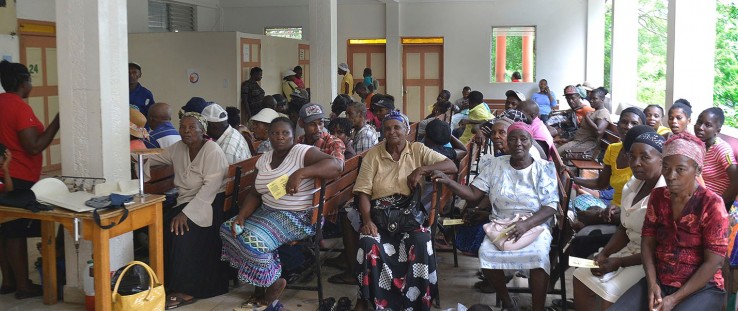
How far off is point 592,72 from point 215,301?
14647 millimetres

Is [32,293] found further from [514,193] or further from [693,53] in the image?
[693,53]

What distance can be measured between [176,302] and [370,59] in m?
14.7

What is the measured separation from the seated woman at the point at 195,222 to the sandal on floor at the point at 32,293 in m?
0.87

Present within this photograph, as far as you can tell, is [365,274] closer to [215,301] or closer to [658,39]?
[215,301]

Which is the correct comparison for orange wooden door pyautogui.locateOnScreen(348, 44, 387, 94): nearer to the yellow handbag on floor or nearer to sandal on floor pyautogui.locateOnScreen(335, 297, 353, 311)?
sandal on floor pyautogui.locateOnScreen(335, 297, 353, 311)

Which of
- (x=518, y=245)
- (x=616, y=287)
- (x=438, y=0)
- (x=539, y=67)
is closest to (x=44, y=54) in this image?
(x=518, y=245)

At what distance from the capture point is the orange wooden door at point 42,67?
995 cm

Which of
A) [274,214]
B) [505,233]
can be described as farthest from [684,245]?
[274,214]

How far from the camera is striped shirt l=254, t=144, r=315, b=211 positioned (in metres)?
4.85

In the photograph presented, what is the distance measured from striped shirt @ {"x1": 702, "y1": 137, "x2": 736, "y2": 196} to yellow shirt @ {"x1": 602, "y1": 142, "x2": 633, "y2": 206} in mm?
686

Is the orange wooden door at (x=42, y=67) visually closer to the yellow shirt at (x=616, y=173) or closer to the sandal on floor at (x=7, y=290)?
the sandal on floor at (x=7, y=290)

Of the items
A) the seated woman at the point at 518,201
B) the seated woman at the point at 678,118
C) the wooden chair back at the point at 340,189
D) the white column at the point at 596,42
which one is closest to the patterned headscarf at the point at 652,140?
the seated woman at the point at 518,201

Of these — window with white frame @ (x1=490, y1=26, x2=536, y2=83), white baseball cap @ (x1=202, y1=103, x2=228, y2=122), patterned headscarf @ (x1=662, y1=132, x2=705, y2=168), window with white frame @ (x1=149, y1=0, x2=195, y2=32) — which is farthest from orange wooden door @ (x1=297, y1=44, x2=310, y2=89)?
patterned headscarf @ (x1=662, y1=132, x2=705, y2=168)

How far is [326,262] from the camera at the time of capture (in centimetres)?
589
